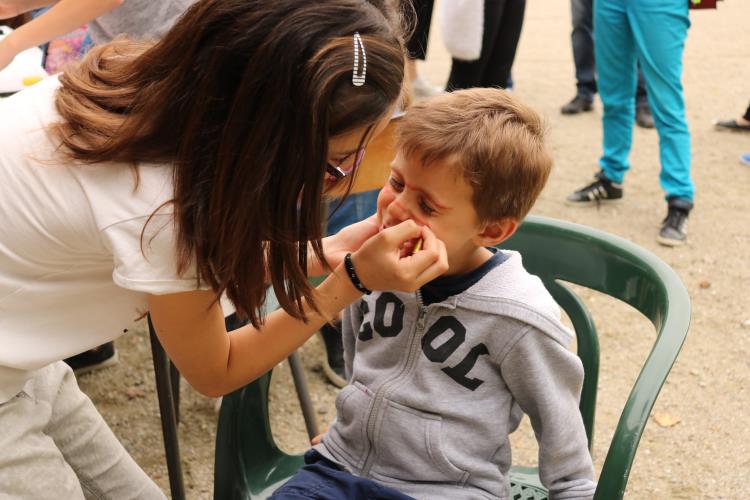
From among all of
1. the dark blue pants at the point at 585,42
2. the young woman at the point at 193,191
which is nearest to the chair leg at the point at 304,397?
the young woman at the point at 193,191

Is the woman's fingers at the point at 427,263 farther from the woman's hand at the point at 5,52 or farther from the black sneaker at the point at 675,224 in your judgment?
the black sneaker at the point at 675,224

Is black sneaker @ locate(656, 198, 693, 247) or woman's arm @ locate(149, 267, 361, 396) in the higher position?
woman's arm @ locate(149, 267, 361, 396)

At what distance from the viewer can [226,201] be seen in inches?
50.4

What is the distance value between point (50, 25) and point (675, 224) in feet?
9.76

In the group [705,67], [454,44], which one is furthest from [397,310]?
[705,67]

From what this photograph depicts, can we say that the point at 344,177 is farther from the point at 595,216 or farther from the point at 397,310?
the point at 595,216

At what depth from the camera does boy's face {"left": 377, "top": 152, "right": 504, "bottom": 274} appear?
61.1 inches

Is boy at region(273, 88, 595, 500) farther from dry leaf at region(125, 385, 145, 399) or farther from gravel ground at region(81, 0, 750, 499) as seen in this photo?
dry leaf at region(125, 385, 145, 399)

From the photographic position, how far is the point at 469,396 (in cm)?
157

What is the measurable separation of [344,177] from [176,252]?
0.29 meters

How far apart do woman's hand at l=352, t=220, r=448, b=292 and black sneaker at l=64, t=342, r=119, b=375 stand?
1997 mm

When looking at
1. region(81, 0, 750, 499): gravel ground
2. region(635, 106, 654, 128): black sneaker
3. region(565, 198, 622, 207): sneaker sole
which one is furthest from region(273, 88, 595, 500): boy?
region(635, 106, 654, 128): black sneaker

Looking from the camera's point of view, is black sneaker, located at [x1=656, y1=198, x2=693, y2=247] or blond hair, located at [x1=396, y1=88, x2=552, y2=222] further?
black sneaker, located at [x1=656, y1=198, x2=693, y2=247]

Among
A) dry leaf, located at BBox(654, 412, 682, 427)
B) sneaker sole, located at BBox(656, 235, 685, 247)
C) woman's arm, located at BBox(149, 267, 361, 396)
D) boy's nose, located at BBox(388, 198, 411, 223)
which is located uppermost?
boy's nose, located at BBox(388, 198, 411, 223)
